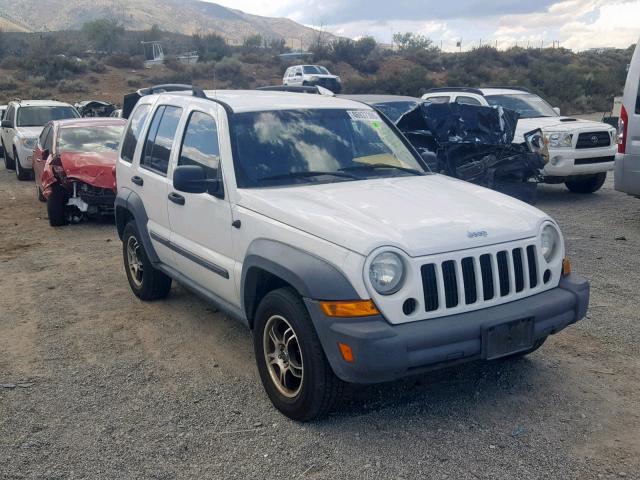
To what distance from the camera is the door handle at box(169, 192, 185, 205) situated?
5156 millimetres

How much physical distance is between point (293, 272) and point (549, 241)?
1583mm

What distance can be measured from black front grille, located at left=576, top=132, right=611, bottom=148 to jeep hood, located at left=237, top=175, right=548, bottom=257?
706 cm

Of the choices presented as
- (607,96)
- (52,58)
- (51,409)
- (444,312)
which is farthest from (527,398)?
(52,58)

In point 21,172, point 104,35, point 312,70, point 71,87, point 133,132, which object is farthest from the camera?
point 104,35

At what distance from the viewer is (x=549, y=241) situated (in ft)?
13.8

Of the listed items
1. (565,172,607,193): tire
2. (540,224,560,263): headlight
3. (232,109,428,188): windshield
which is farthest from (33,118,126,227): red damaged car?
(565,172,607,193): tire

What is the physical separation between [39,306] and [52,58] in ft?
131

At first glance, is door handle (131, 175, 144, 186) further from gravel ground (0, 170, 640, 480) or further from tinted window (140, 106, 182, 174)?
gravel ground (0, 170, 640, 480)

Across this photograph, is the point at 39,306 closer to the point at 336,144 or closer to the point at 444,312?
the point at 336,144

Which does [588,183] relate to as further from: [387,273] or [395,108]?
[387,273]

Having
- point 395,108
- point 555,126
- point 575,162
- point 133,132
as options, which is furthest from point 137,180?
point 555,126

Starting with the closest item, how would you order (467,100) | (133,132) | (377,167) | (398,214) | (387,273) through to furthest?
(387,273) → (398,214) → (377,167) → (133,132) → (467,100)

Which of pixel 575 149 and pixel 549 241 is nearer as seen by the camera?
pixel 549 241

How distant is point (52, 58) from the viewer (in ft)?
139
